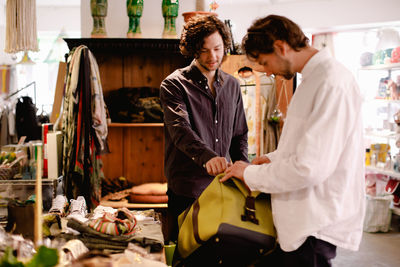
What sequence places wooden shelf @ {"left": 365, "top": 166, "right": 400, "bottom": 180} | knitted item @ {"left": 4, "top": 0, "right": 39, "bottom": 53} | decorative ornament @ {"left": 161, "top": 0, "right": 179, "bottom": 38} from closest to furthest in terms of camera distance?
1. knitted item @ {"left": 4, "top": 0, "right": 39, "bottom": 53}
2. decorative ornament @ {"left": 161, "top": 0, "right": 179, "bottom": 38}
3. wooden shelf @ {"left": 365, "top": 166, "right": 400, "bottom": 180}

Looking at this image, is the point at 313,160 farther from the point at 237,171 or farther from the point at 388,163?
the point at 388,163

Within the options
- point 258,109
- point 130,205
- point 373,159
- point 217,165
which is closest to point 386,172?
point 373,159

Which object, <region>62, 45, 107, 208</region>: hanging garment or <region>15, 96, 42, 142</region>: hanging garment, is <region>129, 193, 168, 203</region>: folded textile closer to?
<region>62, 45, 107, 208</region>: hanging garment

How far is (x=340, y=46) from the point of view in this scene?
26.8 feet

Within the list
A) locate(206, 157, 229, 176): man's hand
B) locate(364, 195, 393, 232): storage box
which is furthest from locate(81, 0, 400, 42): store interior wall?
locate(206, 157, 229, 176): man's hand

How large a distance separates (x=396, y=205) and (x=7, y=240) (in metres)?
4.92

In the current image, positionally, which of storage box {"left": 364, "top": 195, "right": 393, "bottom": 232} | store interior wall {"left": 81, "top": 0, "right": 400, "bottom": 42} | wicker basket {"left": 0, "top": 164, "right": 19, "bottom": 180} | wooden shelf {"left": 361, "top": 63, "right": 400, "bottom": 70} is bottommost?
storage box {"left": 364, "top": 195, "right": 393, "bottom": 232}

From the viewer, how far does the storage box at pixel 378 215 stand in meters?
4.95

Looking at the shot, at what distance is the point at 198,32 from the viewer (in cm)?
219

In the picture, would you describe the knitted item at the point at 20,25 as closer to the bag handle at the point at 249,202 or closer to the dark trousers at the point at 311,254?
the bag handle at the point at 249,202

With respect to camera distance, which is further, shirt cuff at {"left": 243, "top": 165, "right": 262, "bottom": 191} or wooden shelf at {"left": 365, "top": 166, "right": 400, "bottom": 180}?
wooden shelf at {"left": 365, "top": 166, "right": 400, "bottom": 180}

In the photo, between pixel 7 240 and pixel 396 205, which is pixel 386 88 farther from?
pixel 7 240

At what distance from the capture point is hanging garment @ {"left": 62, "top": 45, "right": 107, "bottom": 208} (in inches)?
127

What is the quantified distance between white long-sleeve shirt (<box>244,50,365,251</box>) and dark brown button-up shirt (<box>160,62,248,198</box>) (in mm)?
826
